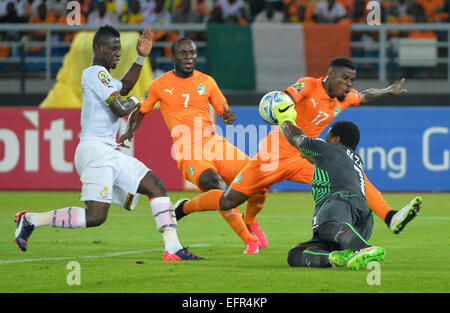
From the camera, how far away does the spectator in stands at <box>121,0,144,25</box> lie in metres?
20.0

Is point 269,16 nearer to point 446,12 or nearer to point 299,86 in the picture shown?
point 446,12

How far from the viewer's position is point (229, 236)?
1070 centimetres

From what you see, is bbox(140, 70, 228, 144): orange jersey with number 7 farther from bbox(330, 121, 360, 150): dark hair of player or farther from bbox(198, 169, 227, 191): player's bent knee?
bbox(330, 121, 360, 150): dark hair of player

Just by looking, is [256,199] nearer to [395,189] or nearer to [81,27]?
[395,189]

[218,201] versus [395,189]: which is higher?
[218,201]

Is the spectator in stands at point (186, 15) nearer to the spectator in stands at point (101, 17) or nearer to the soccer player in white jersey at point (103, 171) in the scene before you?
the spectator in stands at point (101, 17)

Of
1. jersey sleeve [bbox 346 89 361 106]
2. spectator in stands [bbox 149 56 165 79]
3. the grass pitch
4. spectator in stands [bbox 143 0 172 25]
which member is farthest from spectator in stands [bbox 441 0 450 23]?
jersey sleeve [bbox 346 89 361 106]

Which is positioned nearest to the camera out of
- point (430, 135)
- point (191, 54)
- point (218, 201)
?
point (218, 201)

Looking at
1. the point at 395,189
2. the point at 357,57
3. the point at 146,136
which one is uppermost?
the point at 357,57

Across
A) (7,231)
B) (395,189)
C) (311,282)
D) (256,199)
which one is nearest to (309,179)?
(256,199)

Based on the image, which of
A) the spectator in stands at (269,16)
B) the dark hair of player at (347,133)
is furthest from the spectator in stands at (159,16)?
the dark hair of player at (347,133)

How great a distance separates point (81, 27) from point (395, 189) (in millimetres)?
7182

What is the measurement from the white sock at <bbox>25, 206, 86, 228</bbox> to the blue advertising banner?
8.43m

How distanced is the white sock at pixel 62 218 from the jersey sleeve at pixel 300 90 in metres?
2.37
